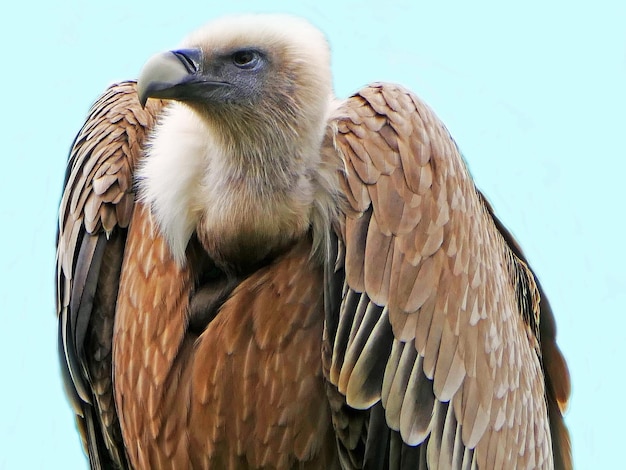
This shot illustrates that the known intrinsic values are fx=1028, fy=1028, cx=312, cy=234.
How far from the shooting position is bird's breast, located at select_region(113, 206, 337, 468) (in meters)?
4.06

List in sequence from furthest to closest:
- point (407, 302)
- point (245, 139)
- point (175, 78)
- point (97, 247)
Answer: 1. point (97, 247)
2. point (245, 139)
3. point (407, 302)
4. point (175, 78)

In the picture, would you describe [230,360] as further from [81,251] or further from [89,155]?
[89,155]

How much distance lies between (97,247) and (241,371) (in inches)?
36.6

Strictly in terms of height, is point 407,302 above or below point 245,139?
below

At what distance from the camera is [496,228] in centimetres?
492

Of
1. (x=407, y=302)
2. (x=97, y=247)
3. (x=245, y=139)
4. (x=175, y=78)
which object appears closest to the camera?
(x=175, y=78)

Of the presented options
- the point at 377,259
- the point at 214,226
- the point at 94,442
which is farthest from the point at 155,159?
the point at 94,442

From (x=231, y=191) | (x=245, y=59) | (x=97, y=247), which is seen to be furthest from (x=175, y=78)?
(x=97, y=247)

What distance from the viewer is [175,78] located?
3.82 m

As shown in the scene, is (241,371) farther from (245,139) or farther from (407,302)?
(245,139)

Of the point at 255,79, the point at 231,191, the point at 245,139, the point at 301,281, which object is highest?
the point at 255,79

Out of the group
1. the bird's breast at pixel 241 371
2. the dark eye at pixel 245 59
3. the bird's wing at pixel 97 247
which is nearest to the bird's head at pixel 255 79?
the dark eye at pixel 245 59

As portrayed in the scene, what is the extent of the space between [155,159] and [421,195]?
1123mm

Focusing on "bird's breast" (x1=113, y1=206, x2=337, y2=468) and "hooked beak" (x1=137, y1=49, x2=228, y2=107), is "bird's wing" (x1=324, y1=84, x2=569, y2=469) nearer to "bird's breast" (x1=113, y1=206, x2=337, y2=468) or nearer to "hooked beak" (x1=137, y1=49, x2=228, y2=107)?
"bird's breast" (x1=113, y1=206, x2=337, y2=468)
